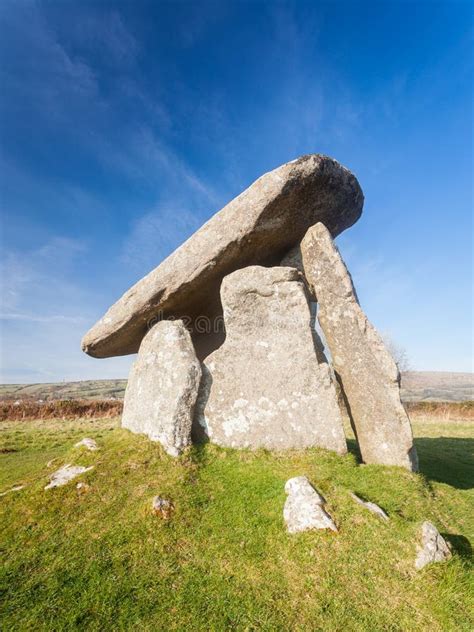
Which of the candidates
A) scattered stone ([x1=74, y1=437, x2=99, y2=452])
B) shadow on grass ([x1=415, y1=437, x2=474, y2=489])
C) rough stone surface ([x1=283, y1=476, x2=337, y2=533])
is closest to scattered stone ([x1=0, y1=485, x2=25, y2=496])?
scattered stone ([x1=74, y1=437, x2=99, y2=452])

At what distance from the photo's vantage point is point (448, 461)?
1011cm

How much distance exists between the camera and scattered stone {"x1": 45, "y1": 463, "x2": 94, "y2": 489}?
19.4 ft

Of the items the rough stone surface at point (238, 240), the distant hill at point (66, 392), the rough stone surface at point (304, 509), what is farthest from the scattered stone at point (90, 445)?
the distant hill at point (66, 392)

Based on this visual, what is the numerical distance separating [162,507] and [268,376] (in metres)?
2.90

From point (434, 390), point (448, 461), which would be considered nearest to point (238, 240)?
point (448, 461)

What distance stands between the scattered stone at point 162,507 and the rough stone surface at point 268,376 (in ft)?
5.93

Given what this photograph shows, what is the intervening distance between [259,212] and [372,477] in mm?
4961

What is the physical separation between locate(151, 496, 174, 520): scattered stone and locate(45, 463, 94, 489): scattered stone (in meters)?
1.52

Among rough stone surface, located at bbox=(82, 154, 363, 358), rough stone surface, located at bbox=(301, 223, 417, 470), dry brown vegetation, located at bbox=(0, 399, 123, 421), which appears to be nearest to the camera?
rough stone surface, located at bbox=(301, 223, 417, 470)

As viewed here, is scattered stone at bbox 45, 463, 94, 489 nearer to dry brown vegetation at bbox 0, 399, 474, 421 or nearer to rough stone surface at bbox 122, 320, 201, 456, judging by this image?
rough stone surface at bbox 122, 320, 201, 456

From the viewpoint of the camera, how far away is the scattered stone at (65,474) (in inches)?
232

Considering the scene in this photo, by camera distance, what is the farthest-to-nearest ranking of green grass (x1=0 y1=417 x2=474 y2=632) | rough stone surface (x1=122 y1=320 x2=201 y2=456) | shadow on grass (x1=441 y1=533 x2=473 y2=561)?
rough stone surface (x1=122 y1=320 x2=201 y2=456) < shadow on grass (x1=441 y1=533 x2=473 y2=561) < green grass (x1=0 y1=417 x2=474 y2=632)

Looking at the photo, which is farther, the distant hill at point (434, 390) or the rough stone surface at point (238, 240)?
the distant hill at point (434, 390)

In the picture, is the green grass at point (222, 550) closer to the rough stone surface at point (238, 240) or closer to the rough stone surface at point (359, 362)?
the rough stone surface at point (359, 362)
